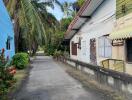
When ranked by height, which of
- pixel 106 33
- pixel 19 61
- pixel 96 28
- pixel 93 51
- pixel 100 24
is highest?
pixel 100 24

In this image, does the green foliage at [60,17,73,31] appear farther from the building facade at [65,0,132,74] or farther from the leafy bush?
the leafy bush

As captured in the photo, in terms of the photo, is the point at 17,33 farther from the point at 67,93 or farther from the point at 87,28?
the point at 67,93

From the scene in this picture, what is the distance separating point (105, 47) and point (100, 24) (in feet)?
6.16

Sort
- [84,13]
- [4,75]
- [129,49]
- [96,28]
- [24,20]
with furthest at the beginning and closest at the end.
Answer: [24,20] < [84,13] < [96,28] < [129,49] < [4,75]

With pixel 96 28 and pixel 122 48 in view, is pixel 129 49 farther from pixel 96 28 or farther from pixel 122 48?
pixel 96 28

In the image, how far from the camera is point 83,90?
1189 centimetres

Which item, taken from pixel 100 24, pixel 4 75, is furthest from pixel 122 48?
pixel 4 75

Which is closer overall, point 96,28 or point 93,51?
point 96,28

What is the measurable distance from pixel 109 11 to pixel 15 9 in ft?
58.5

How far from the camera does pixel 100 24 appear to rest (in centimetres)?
1819

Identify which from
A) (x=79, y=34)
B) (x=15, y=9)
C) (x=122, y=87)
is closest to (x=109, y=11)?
(x=122, y=87)

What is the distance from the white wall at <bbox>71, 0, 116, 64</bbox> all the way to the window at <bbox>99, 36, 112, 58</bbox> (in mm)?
353

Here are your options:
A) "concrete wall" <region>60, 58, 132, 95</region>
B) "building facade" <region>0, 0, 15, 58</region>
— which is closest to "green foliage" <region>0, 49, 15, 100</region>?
"concrete wall" <region>60, 58, 132, 95</region>

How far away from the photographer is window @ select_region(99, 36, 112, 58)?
16.0m
